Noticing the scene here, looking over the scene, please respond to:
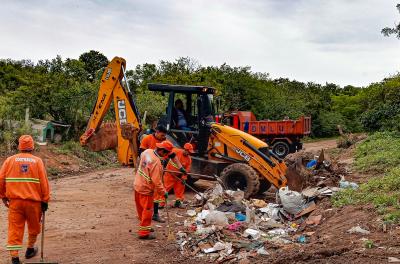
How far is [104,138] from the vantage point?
1378 cm

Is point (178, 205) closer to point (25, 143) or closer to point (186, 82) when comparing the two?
point (25, 143)

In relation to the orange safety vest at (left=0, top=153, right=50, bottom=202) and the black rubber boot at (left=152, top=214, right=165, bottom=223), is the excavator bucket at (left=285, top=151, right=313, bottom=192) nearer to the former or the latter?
the black rubber boot at (left=152, top=214, right=165, bottom=223)

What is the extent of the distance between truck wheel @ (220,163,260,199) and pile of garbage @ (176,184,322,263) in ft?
1.84

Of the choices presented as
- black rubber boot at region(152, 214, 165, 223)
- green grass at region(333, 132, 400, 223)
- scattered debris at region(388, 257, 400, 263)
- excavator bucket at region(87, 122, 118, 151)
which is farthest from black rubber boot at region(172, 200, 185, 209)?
scattered debris at region(388, 257, 400, 263)

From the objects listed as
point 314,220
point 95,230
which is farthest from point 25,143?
point 314,220

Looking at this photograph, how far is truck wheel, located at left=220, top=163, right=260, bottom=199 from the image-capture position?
37.0 ft

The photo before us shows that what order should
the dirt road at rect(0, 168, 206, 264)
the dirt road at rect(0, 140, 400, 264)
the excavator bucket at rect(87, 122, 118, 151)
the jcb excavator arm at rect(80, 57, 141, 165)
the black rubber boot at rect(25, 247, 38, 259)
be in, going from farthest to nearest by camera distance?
the excavator bucket at rect(87, 122, 118, 151)
the jcb excavator arm at rect(80, 57, 141, 165)
the dirt road at rect(0, 168, 206, 264)
the black rubber boot at rect(25, 247, 38, 259)
the dirt road at rect(0, 140, 400, 264)

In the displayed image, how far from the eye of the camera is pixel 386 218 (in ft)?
22.9

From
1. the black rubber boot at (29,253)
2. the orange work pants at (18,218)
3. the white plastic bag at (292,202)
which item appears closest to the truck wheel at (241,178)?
the white plastic bag at (292,202)

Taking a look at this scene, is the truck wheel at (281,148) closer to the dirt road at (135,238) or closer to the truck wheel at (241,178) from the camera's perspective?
the truck wheel at (241,178)

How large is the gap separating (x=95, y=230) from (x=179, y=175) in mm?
3167

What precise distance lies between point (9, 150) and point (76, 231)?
8.92m

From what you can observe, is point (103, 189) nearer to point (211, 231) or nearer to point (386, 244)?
point (211, 231)

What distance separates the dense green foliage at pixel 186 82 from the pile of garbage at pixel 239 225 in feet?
35.3
